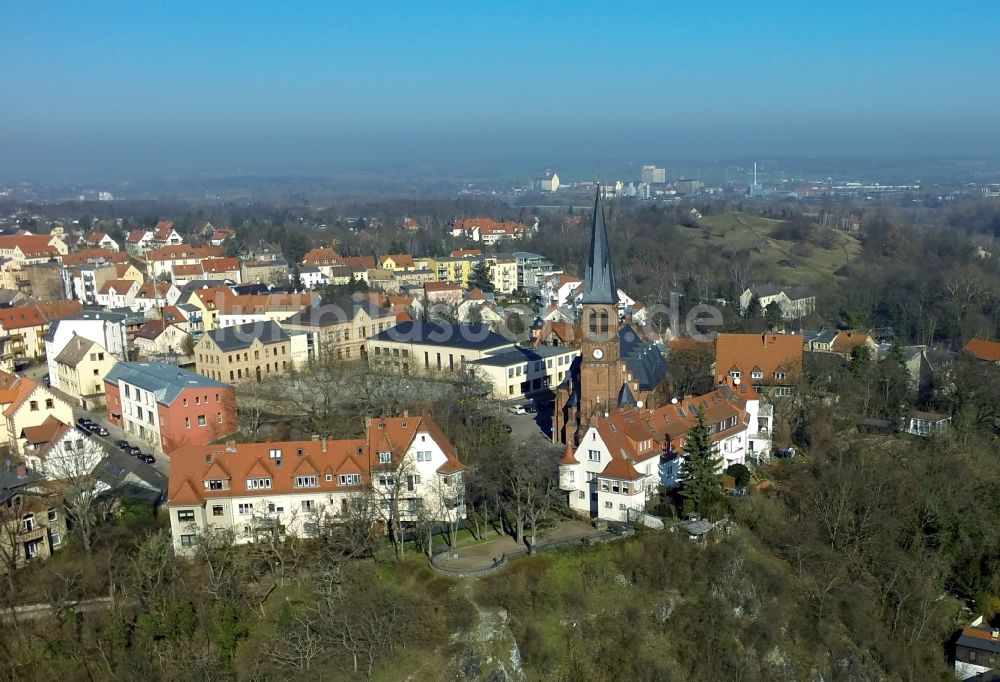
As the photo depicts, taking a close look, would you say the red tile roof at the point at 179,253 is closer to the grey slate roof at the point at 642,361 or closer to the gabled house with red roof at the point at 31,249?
the gabled house with red roof at the point at 31,249

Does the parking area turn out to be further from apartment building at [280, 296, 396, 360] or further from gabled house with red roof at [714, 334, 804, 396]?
apartment building at [280, 296, 396, 360]

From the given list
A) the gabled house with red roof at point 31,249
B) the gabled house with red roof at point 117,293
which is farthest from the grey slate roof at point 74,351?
the gabled house with red roof at point 31,249

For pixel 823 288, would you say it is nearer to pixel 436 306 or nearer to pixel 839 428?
pixel 436 306

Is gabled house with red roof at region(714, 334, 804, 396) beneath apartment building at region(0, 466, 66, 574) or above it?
above

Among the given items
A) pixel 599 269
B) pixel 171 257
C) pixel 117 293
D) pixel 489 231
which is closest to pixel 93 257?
pixel 171 257

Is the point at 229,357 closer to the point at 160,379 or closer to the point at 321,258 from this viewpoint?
the point at 160,379

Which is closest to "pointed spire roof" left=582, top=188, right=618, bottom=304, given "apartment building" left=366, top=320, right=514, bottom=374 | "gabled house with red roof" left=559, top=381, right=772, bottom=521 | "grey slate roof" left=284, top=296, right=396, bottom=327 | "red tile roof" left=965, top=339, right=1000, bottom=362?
"gabled house with red roof" left=559, top=381, right=772, bottom=521

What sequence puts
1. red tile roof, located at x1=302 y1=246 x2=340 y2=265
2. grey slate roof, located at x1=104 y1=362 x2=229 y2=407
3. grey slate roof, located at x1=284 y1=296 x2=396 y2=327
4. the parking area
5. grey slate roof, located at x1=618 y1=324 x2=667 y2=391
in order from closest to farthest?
the parking area → grey slate roof, located at x1=104 y1=362 x2=229 y2=407 → grey slate roof, located at x1=618 y1=324 x2=667 y2=391 → grey slate roof, located at x1=284 y1=296 x2=396 y2=327 → red tile roof, located at x1=302 y1=246 x2=340 y2=265
